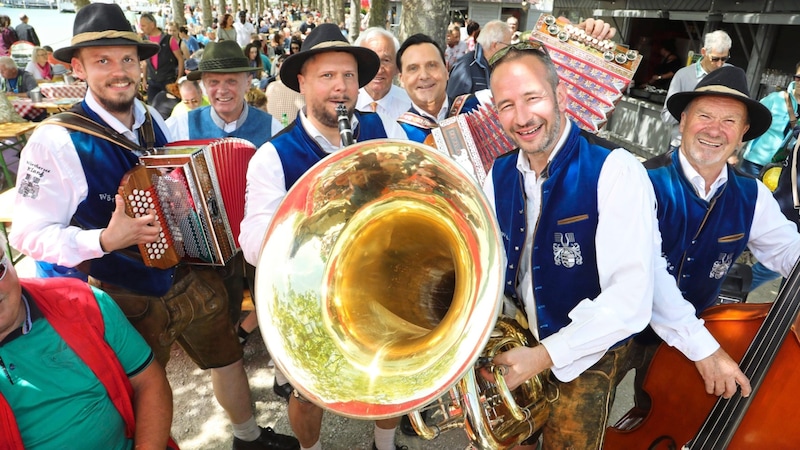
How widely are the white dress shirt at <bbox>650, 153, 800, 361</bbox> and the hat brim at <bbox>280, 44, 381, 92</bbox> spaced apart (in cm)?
165

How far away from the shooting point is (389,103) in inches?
175

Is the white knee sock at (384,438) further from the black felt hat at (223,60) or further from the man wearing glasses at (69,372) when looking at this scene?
the black felt hat at (223,60)

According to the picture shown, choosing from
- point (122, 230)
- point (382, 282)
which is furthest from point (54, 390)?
point (382, 282)

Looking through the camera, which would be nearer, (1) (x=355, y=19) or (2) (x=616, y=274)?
(2) (x=616, y=274)

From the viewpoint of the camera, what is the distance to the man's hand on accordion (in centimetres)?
215

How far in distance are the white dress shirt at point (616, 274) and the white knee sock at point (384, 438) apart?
1.41 meters

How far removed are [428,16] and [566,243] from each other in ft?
15.6

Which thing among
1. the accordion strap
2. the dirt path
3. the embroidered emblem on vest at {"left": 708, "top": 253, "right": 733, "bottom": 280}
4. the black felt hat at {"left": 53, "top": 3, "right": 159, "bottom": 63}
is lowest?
the dirt path

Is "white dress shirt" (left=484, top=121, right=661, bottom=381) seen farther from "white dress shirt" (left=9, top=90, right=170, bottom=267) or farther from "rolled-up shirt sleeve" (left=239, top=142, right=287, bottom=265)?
"white dress shirt" (left=9, top=90, right=170, bottom=267)

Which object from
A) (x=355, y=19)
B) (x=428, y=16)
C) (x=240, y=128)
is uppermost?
(x=355, y=19)

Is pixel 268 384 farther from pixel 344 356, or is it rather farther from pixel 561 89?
pixel 561 89

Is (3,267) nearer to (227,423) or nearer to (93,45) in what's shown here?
(93,45)

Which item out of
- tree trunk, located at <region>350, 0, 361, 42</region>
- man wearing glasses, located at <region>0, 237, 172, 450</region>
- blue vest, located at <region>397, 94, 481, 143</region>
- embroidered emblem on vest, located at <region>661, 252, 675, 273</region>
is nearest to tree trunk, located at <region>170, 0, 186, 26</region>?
tree trunk, located at <region>350, 0, 361, 42</region>

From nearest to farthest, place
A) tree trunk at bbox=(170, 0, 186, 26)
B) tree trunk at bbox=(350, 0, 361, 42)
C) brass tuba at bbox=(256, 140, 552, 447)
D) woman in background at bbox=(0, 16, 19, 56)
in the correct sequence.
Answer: brass tuba at bbox=(256, 140, 552, 447) < woman in background at bbox=(0, 16, 19, 56) < tree trunk at bbox=(350, 0, 361, 42) < tree trunk at bbox=(170, 0, 186, 26)
